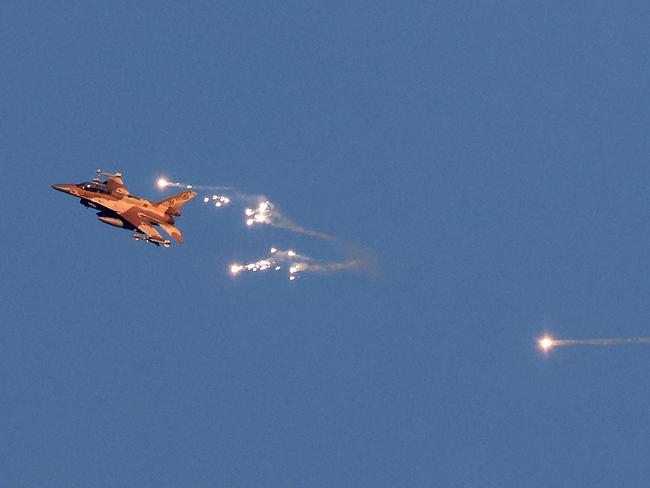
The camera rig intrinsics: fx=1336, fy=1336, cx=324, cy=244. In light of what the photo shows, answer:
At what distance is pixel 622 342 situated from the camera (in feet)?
616

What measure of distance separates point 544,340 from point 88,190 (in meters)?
70.6

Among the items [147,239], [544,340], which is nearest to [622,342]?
[544,340]

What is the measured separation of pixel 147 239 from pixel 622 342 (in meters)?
70.9

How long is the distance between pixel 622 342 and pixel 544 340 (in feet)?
35.5

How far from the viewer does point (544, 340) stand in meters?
190

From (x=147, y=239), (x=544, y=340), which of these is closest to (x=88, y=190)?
(x=147, y=239)

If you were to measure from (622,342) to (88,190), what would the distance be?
81.0 meters

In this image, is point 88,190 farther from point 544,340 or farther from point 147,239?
point 544,340

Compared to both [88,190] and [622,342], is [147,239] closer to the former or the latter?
[88,190]

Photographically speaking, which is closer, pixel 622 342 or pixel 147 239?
pixel 622 342

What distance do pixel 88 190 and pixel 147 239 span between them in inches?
449

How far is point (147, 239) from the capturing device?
655 ft

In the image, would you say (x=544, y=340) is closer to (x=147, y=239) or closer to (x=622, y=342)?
(x=622, y=342)
